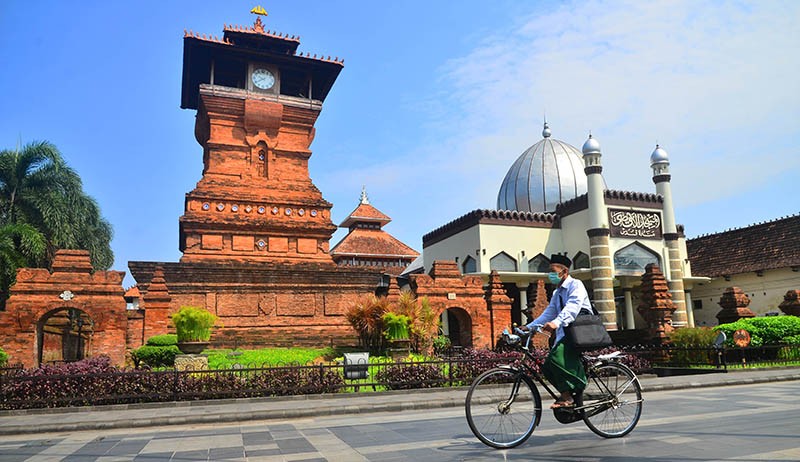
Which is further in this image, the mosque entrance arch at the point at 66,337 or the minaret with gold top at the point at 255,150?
the minaret with gold top at the point at 255,150

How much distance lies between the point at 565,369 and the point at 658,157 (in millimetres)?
32222

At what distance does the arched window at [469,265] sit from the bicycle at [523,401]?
2572 cm

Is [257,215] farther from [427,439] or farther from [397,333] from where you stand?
[427,439]

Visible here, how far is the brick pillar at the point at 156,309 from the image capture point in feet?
61.1

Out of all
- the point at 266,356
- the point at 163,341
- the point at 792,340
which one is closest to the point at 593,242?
the point at 792,340

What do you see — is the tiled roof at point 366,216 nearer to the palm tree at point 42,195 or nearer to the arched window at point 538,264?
the arched window at point 538,264

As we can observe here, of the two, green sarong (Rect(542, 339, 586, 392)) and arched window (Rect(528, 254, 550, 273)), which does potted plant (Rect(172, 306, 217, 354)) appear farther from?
arched window (Rect(528, 254, 550, 273))

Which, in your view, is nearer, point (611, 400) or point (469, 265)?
point (611, 400)

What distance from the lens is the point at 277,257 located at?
2400cm

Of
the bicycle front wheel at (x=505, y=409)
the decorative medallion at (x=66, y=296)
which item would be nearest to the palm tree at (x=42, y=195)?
the decorative medallion at (x=66, y=296)

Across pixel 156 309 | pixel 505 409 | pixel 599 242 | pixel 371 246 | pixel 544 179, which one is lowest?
pixel 505 409

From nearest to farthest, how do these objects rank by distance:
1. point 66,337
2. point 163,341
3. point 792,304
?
1. point 163,341
2. point 792,304
3. point 66,337

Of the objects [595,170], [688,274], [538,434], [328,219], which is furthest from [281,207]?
[688,274]

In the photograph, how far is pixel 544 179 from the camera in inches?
1464
